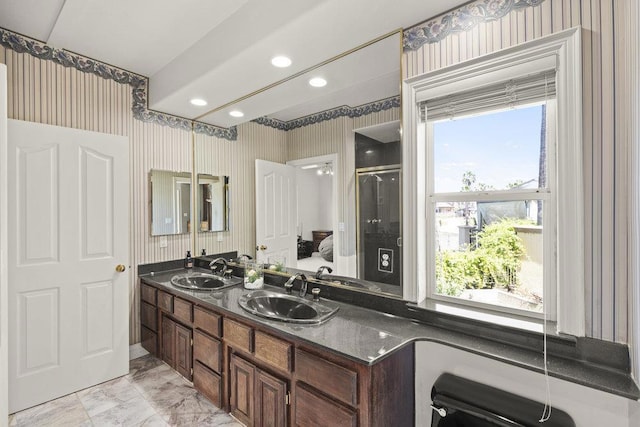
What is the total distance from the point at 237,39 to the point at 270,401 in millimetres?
2273

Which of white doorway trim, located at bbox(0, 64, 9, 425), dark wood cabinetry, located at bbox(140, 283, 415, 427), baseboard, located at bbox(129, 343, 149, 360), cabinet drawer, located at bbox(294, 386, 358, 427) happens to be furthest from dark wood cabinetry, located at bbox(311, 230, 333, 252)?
baseboard, located at bbox(129, 343, 149, 360)

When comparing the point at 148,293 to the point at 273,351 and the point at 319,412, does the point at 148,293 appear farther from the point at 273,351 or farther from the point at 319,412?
the point at 319,412

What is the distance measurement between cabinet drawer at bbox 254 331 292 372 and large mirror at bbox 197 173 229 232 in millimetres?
1669

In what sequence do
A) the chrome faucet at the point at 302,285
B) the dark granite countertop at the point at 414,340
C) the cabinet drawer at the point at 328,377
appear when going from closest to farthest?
the dark granite countertop at the point at 414,340
the cabinet drawer at the point at 328,377
the chrome faucet at the point at 302,285

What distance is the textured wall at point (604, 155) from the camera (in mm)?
1190

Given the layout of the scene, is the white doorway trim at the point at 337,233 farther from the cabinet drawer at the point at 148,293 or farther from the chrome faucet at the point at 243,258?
the cabinet drawer at the point at 148,293

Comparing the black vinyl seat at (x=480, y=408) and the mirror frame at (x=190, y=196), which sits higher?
the mirror frame at (x=190, y=196)

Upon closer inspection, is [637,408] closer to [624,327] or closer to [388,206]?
[624,327]

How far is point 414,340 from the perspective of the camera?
1513 mm

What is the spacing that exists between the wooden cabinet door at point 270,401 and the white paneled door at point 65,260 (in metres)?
1.61

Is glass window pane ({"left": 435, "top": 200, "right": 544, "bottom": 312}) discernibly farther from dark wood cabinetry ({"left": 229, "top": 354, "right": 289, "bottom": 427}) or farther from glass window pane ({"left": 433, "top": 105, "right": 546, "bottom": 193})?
dark wood cabinetry ({"left": 229, "top": 354, "right": 289, "bottom": 427})

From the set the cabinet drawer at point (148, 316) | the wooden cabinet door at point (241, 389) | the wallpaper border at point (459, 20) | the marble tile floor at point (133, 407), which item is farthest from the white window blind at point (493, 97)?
the cabinet drawer at point (148, 316)

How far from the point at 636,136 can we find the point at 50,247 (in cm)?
345

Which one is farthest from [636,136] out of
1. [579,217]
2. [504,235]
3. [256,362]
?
[256,362]
